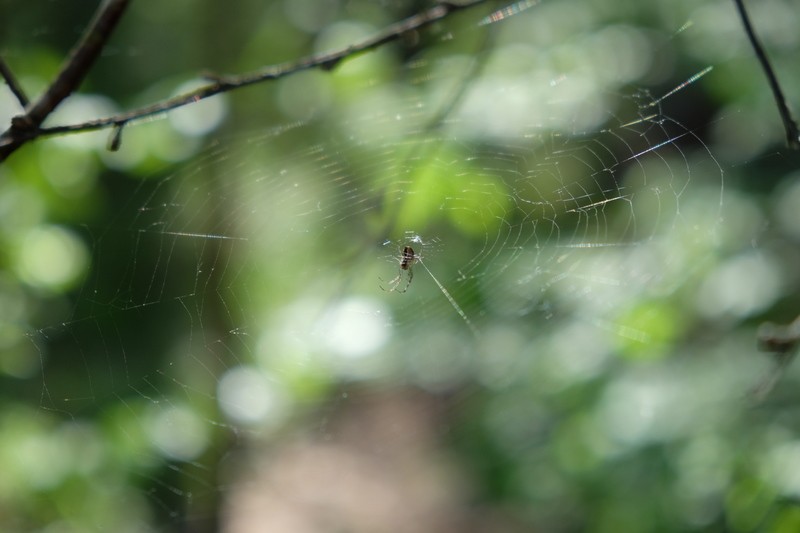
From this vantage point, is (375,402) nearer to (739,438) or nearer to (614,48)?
(614,48)

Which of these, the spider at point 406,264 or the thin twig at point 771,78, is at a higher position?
the spider at point 406,264

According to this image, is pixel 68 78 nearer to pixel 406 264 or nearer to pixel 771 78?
pixel 771 78

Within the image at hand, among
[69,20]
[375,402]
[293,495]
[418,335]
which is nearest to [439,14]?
[418,335]

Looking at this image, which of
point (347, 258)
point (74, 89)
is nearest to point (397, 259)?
point (347, 258)

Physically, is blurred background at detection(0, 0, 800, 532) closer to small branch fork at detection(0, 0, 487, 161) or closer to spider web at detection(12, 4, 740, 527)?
spider web at detection(12, 4, 740, 527)

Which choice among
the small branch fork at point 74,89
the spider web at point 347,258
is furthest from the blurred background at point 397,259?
the small branch fork at point 74,89

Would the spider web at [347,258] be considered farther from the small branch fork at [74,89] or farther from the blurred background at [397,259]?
the small branch fork at [74,89]
